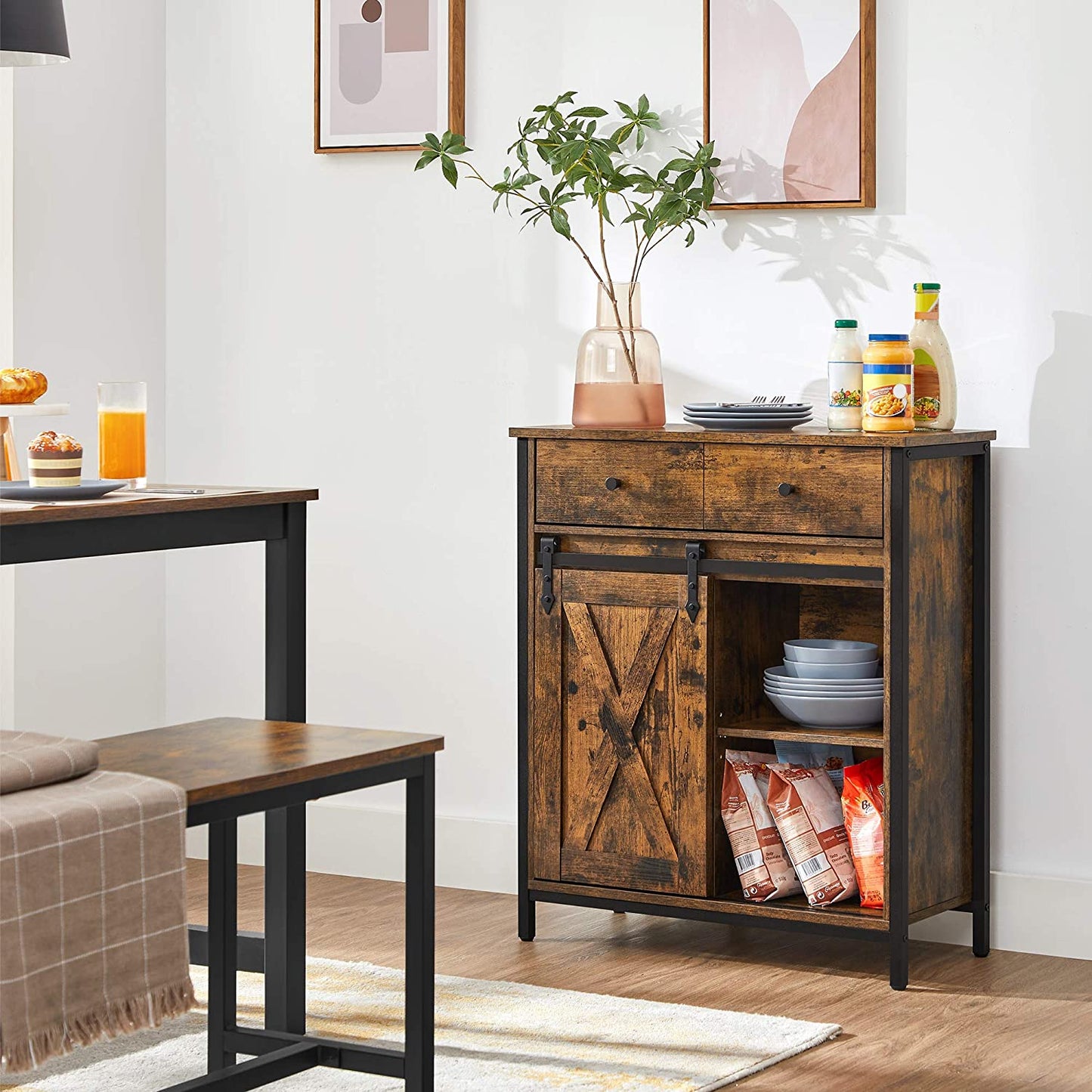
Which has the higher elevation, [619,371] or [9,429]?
[619,371]

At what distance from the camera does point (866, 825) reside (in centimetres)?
337

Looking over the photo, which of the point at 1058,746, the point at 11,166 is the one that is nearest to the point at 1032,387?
the point at 1058,746

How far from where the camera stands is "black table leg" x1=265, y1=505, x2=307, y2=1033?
9.31 feet

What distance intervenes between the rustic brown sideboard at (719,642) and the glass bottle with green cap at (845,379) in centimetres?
16

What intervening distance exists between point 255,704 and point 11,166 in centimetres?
133

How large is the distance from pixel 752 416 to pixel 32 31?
140 centimetres

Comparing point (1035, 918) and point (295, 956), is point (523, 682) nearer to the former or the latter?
point (295, 956)

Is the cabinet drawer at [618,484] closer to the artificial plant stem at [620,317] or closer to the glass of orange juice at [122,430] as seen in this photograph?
the artificial plant stem at [620,317]

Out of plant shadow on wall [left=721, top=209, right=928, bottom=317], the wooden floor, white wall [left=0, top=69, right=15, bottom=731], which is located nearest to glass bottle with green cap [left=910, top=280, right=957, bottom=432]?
plant shadow on wall [left=721, top=209, right=928, bottom=317]

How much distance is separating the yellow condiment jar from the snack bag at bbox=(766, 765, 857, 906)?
26.1 inches

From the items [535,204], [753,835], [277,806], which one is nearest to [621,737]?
[753,835]

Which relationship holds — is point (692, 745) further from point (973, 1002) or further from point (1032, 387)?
point (1032, 387)

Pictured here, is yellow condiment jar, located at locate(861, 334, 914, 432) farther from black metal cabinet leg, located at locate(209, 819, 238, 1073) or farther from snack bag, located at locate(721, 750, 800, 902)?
black metal cabinet leg, located at locate(209, 819, 238, 1073)

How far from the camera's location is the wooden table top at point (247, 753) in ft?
7.34
